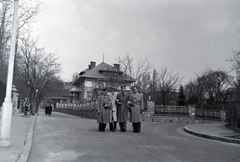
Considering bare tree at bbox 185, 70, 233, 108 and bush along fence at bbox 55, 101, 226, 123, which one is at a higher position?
bare tree at bbox 185, 70, 233, 108

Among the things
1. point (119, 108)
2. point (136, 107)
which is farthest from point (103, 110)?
point (136, 107)

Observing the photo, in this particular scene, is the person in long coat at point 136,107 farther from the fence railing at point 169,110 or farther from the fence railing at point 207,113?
the fence railing at point 207,113

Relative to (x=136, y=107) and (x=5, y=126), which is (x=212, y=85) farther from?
(x=5, y=126)

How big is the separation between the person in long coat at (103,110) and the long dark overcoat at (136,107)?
98 centimetres

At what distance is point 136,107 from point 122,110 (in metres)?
0.60

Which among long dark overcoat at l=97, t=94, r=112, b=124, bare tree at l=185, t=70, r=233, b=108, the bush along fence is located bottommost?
the bush along fence

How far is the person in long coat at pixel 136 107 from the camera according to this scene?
1130 cm

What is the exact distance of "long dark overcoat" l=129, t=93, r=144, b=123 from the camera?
37.0 ft

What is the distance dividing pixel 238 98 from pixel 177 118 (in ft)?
50.8

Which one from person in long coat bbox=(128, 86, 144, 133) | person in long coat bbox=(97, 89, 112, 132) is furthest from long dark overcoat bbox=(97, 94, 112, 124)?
person in long coat bbox=(128, 86, 144, 133)

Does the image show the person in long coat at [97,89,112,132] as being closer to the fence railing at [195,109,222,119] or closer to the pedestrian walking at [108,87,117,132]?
the pedestrian walking at [108,87,117,132]

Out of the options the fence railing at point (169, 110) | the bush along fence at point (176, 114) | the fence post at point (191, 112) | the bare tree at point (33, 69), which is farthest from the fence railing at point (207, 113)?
the bare tree at point (33, 69)

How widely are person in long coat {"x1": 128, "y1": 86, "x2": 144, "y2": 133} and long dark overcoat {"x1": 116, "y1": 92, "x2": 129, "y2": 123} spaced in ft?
0.80

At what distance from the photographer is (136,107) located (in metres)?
11.5
